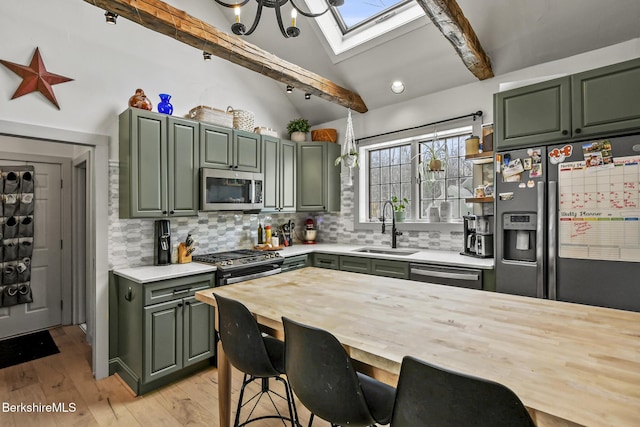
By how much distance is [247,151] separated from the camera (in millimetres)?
3562

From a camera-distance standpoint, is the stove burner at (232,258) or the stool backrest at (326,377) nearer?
the stool backrest at (326,377)

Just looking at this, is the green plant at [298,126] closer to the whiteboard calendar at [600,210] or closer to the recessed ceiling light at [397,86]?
the recessed ceiling light at [397,86]

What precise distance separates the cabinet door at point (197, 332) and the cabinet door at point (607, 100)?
124 inches

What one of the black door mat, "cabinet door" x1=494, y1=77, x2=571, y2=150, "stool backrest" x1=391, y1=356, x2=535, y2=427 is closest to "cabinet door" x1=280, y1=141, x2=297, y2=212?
"cabinet door" x1=494, y1=77, x2=571, y2=150

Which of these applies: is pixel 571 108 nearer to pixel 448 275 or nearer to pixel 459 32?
pixel 459 32

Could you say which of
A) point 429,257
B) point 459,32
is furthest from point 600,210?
point 459,32

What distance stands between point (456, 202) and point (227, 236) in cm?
261

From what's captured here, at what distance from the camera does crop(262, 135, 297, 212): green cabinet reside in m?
3.79

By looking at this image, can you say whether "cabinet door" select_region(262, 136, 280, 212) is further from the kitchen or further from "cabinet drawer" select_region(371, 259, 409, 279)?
"cabinet drawer" select_region(371, 259, 409, 279)

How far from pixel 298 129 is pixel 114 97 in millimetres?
2099

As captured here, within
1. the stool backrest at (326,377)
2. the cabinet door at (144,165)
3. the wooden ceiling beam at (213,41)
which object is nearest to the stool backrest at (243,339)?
the stool backrest at (326,377)

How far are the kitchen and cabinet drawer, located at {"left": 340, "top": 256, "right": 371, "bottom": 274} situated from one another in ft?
2.60

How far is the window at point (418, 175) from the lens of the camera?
3.60 m

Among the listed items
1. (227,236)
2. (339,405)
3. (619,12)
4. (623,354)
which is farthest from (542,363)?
(227,236)
